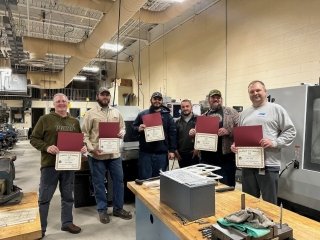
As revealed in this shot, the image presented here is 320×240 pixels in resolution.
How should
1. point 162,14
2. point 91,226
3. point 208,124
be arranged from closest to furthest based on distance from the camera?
point 208,124 → point 91,226 → point 162,14

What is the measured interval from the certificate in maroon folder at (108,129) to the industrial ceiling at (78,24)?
206 cm

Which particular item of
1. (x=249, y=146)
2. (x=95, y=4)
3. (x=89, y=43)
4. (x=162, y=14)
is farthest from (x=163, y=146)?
(x=89, y=43)

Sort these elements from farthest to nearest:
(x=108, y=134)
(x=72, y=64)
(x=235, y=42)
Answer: (x=72, y=64) < (x=235, y=42) < (x=108, y=134)

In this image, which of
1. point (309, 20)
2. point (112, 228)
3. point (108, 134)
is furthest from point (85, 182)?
point (309, 20)

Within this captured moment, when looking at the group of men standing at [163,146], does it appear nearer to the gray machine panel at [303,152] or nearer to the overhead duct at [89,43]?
the gray machine panel at [303,152]

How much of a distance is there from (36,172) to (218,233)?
245 inches

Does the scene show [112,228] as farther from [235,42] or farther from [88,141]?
[235,42]

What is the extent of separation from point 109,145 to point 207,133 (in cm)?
105

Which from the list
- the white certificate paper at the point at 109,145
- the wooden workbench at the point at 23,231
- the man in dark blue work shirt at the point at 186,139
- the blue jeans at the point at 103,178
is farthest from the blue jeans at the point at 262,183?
the wooden workbench at the point at 23,231

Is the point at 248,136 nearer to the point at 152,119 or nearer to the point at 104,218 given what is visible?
the point at 152,119

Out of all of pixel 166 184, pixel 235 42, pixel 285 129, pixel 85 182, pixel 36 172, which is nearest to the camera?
pixel 166 184

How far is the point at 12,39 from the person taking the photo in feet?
16.7

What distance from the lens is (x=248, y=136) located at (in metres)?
1.81

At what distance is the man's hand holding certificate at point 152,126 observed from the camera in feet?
9.24
